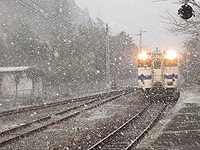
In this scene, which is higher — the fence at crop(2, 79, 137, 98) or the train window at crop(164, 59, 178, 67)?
the train window at crop(164, 59, 178, 67)

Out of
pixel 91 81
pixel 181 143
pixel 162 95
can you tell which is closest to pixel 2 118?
pixel 181 143

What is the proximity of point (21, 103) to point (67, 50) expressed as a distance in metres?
16.9

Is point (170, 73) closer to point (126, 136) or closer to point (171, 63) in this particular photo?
point (171, 63)

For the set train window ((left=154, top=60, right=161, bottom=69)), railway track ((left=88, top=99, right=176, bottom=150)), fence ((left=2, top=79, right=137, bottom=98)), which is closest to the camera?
railway track ((left=88, top=99, right=176, bottom=150))

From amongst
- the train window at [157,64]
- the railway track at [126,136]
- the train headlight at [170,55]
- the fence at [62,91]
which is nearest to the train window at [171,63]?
the train headlight at [170,55]

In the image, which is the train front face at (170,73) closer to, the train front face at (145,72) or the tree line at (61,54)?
the train front face at (145,72)

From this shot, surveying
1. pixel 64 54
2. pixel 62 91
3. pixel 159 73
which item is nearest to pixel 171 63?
pixel 159 73

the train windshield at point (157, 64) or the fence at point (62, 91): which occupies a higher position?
the train windshield at point (157, 64)

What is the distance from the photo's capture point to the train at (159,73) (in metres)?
17.8

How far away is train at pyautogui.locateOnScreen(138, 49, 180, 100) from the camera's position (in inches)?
700

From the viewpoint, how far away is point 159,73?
17984 millimetres

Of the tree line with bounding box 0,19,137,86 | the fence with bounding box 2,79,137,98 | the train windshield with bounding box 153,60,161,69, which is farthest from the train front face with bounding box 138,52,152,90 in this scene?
the tree line with bounding box 0,19,137,86

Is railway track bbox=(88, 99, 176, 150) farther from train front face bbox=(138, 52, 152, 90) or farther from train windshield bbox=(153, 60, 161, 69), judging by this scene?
train windshield bbox=(153, 60, 161, 69)

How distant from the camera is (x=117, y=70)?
47156 mm
